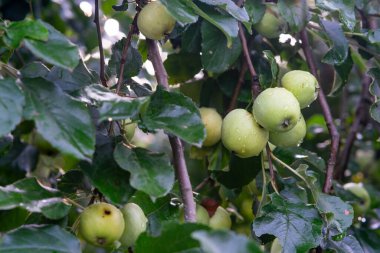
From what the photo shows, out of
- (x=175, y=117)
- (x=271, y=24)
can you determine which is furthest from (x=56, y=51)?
(x=271, y=24)

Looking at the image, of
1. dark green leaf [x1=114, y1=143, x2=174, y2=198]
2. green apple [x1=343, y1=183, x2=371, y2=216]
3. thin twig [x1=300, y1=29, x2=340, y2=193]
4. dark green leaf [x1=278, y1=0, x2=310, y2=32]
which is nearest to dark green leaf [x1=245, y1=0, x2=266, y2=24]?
dark green leaf [x1=278, y1=0, x2=310, y2=32]

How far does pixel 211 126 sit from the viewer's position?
47.8 inches

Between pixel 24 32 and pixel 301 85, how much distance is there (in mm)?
461

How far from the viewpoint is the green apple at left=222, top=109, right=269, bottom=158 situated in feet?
3.49

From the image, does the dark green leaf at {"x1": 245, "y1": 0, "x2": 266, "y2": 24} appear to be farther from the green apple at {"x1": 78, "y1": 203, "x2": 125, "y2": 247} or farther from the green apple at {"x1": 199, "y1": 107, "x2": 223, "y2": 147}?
the green apple at {"x1": 78, "y1": 203, "x2": 125, "y2": 247}

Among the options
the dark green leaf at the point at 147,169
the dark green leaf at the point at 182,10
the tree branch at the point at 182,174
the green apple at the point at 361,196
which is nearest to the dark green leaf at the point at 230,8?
the dark green leaf at the point at 182,10

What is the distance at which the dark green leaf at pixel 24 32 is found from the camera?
81cm

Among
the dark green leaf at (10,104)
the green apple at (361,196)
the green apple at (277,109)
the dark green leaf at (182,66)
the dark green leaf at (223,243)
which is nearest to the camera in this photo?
the dark green leaf at (223,243)

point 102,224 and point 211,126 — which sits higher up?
point 102,224

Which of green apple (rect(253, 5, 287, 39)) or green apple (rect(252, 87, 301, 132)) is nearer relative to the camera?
green apple (rect(252, 87, 301, 132))

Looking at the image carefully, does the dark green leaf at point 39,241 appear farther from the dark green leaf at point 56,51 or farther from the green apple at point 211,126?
the green apple at point 211,126

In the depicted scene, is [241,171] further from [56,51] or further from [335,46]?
[56,51]

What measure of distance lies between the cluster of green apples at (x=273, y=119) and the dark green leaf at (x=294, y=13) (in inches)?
4.4

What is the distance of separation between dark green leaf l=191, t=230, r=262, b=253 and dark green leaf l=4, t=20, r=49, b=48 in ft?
1.18
